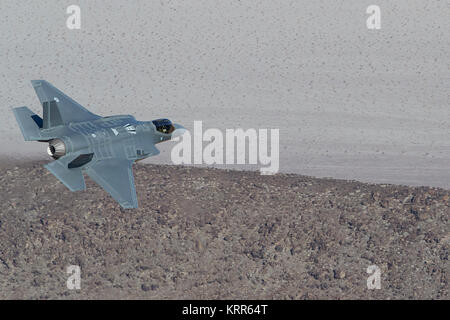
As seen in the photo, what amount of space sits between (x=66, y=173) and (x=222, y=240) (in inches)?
550

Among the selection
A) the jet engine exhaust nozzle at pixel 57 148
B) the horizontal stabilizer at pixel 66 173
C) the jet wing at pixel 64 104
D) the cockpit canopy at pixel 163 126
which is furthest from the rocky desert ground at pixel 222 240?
the jet engine exhaust nozzle at pixel 57 148

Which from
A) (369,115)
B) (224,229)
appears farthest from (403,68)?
(224,229)

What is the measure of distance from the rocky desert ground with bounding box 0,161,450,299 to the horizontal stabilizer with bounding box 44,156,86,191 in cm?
1015

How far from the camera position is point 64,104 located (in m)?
48.5

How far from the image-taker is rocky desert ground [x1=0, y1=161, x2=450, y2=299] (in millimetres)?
52375

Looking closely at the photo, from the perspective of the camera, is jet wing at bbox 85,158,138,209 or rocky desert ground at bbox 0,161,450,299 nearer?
jet wing at bbox 85,158,138,209

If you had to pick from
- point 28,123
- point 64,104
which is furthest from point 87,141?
point 64,104

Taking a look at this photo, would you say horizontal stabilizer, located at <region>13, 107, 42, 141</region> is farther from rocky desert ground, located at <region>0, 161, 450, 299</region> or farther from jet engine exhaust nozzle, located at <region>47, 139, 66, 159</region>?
rocky desert ground, located at <region>0, 161, 450, 299</region>

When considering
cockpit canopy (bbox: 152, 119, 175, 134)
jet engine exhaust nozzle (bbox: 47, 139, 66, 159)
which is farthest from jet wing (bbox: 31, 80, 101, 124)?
jet engine exhaust nozzle (bbox: 47, 139, 66, 159)

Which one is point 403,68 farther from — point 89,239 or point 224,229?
point 89,239

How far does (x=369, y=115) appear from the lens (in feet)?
230

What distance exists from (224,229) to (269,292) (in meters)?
5.39

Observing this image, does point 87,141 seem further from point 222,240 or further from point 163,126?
point 222,240

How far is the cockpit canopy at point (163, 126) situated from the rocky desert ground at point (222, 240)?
24.4ft
